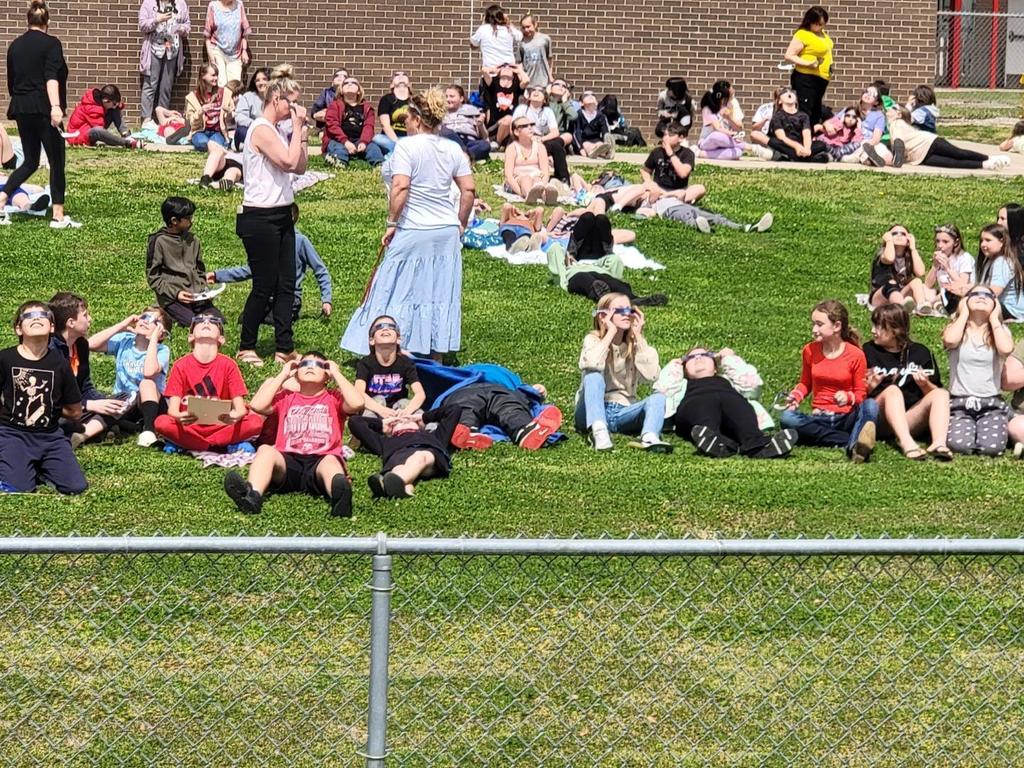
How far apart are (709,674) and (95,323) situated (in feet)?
25.8

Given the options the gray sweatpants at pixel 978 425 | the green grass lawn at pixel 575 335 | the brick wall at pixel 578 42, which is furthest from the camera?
the brick wall at pixel 578 42

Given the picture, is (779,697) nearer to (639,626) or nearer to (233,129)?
(639,626)

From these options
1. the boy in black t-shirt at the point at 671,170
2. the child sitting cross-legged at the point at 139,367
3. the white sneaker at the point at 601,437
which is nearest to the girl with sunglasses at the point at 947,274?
the boy in black t-shirt at the point at 671,170

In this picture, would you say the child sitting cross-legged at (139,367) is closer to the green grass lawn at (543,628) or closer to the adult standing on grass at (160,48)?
the green grass lawn at (543,628)

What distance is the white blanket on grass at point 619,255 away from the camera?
52.7 ft

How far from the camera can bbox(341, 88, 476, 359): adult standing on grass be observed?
11938 millimetres

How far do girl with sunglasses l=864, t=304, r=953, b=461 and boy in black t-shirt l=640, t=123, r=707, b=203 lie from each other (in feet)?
21.9

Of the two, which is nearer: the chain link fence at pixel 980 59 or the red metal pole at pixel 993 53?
the chain link fence at pixel 980 59

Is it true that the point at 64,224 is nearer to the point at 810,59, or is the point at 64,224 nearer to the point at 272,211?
the point at 272,211

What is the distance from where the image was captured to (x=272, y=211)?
38.8 ft

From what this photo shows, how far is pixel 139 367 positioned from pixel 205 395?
2.90ft

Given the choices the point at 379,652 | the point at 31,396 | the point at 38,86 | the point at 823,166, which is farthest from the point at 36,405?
the point at 823,166

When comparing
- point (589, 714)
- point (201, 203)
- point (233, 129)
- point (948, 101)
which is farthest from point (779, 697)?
point (948, 101)

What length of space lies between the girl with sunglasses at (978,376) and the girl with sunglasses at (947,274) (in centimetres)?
327
